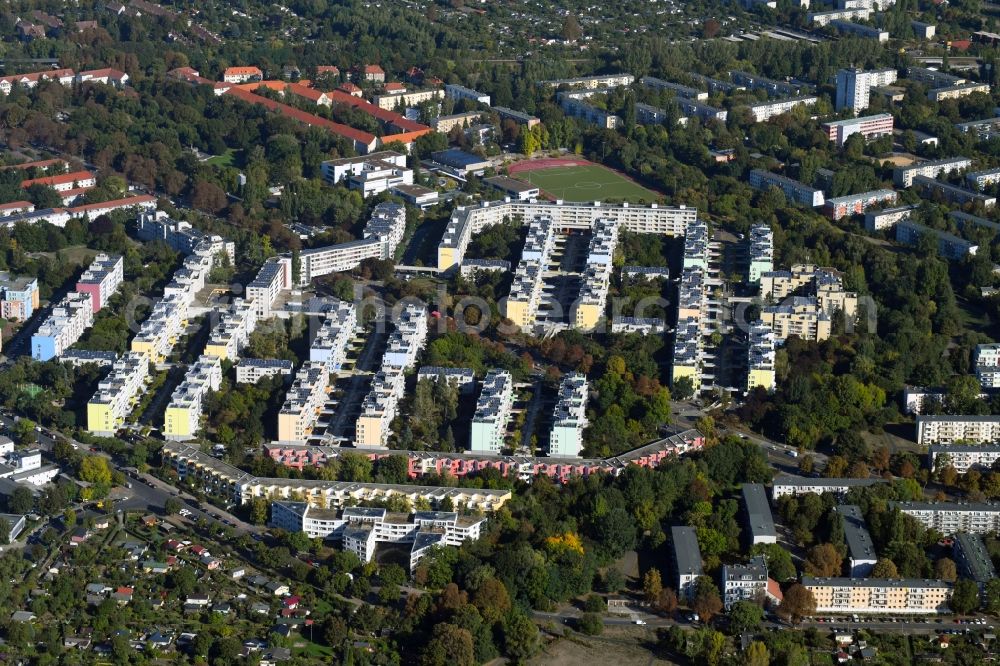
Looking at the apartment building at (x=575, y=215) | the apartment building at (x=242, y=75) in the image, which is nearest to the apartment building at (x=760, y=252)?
the apartment building at (x=575, y=215)

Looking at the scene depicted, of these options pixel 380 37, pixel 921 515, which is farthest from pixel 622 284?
pixel 380 37

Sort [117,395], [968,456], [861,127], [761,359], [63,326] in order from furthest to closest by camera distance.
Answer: [861,127], [63,326], [761,359], [117,395], [968,456]

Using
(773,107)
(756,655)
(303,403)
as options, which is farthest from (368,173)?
(756,655)

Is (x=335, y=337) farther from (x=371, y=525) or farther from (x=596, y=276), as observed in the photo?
(x=371, y=525)

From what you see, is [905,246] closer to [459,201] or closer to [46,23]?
[459,201]

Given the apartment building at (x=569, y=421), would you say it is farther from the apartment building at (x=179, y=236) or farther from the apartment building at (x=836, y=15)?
the apartment building at (x=836, y=15)

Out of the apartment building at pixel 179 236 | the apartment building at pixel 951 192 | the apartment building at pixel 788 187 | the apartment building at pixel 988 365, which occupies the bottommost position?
the apartment building at pixel 179 236
